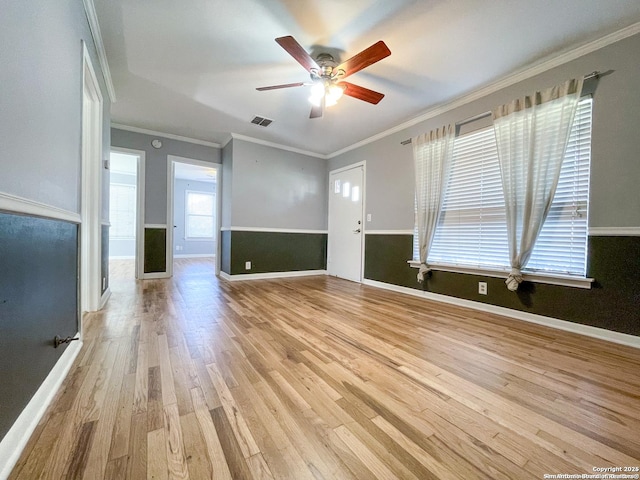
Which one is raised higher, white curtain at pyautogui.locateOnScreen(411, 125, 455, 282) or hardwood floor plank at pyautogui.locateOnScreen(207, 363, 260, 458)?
white curtain at pyautogui.locateOnScreen(411, 125, 455, 282)

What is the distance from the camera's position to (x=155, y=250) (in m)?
3.97

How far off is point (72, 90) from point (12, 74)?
0.84 meters

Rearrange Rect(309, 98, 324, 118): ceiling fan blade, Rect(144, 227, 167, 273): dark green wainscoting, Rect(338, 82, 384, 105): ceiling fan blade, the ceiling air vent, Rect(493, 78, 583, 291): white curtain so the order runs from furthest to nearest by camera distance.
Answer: Rect(144, 227, 167, 273): dark green wainscoting < the ceiling air vent < Rect(309, 98, 324, 118): ceiling fan blade < Rect(338, 82, 384, 105): ceiling fan blade < Rect(493, 78, 583, 291): white curtain

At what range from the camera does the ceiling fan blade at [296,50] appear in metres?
1.64

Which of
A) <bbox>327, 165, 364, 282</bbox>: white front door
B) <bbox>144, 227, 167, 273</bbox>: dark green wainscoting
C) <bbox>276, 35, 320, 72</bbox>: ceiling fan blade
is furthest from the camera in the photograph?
<bbox>327, 165, 364, 282</bbox>: white front door

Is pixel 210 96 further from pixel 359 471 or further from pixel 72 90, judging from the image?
pixel 359 471

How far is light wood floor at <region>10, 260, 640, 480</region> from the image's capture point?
0.78m

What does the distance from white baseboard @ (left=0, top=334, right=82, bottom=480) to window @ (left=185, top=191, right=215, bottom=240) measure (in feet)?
22.7

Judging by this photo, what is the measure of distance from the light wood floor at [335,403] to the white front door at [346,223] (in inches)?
85.7

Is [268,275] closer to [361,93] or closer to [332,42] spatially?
[361,93]

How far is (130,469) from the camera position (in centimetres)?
73

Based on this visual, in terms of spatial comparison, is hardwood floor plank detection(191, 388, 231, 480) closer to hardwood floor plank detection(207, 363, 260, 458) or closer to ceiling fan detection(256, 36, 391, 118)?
hardwood floor plank detection(207, 363, 260, 458)

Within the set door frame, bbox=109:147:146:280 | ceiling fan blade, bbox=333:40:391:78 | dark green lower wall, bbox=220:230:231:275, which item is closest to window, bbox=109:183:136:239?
door frame, bbox=109:147:146:280

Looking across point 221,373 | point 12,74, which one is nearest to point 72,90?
point 12,74
